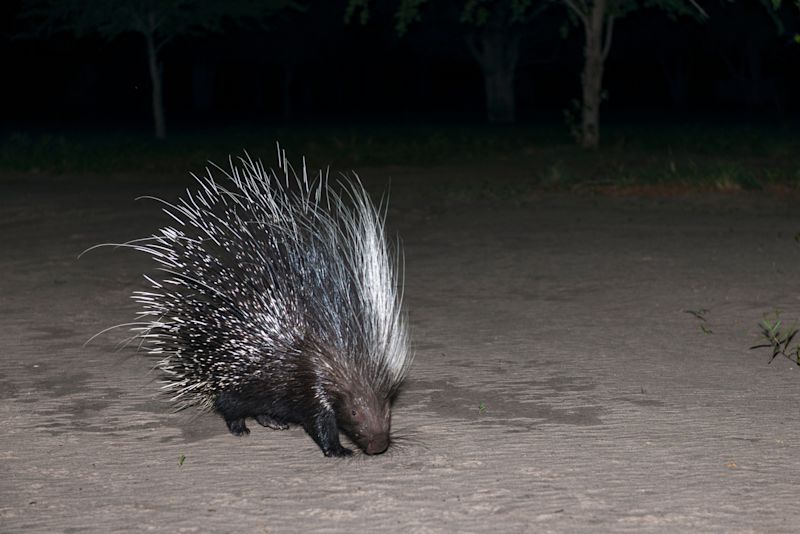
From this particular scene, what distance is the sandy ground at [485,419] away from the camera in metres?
4.68

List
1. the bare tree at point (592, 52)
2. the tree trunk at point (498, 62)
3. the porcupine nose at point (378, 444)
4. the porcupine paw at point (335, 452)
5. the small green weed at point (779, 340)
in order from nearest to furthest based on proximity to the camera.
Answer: the porcupine nose at point (378, 444) < the porcupine paw at point (335, 452) < the small green weed at point (779, 340) < the bare tree at point (592, 52) < the tree trunk at point (498, 62)

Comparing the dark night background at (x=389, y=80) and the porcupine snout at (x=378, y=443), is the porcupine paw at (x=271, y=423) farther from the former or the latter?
the dark night background at (x=389, y=80)

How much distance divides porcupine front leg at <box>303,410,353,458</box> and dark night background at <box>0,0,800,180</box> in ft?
72.0

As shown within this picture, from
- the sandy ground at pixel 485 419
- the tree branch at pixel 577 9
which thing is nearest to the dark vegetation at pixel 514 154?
the tree branch at pixel 577 9

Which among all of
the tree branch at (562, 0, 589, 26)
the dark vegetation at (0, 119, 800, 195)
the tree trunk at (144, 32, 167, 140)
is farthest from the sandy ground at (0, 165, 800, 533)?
the tree trunk at (144, 32, 167, 140)

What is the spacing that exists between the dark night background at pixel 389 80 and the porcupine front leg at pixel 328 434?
21942 mm

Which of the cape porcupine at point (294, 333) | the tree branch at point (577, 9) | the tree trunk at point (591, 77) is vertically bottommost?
the tree trunk at point (591, 77)

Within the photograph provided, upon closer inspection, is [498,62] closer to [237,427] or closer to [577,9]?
[577,9]

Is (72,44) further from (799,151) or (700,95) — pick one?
(700,95)

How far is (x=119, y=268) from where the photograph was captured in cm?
1142

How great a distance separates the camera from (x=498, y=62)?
52312 mm

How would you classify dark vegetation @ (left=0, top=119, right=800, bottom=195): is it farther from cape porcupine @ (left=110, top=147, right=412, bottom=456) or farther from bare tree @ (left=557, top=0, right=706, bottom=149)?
cape porcupine @ (left=110, top=147, right=412, bottom=456)

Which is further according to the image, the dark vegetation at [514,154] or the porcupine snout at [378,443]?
the dark vegetation at [514,154]

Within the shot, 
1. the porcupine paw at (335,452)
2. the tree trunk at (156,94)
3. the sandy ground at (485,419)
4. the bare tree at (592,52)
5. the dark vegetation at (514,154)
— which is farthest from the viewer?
the tree trunk at (156,94)
